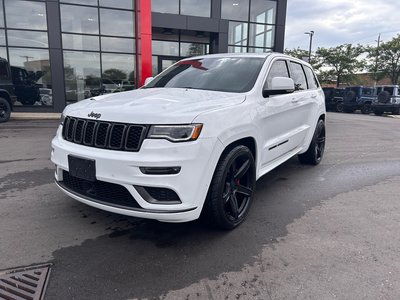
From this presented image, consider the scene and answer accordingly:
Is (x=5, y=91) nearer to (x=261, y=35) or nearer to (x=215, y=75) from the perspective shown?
(x=215, y=75)

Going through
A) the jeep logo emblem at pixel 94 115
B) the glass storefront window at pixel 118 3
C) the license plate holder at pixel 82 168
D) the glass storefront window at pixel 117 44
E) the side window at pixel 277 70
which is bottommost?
the license plate holder at pixel 82 168

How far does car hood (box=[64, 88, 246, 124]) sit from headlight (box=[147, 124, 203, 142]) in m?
0.04

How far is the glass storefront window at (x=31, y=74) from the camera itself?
13.8 metres

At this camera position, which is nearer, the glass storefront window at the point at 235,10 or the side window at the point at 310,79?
the side window at the point at 310,79

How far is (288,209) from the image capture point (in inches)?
153

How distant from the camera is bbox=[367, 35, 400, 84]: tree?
34781mm

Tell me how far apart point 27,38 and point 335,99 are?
881 inches

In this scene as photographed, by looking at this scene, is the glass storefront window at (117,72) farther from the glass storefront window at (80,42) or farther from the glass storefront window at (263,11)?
the glass storefront window at (263,11)

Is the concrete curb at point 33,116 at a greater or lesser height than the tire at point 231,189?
lesser

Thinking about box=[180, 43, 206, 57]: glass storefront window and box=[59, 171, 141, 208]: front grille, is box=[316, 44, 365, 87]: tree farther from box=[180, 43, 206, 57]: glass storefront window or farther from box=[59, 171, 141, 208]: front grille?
box=[59, 171, 141, 208]: front grille

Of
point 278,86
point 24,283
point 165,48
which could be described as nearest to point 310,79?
point 278,86

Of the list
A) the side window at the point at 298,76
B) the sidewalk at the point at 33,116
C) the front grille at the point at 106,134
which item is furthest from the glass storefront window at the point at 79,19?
the front grille at the point at 106,134

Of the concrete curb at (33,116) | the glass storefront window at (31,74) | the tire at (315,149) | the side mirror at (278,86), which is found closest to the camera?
the side mirror at (278,86)

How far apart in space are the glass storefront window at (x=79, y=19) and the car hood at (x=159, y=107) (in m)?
13.2
